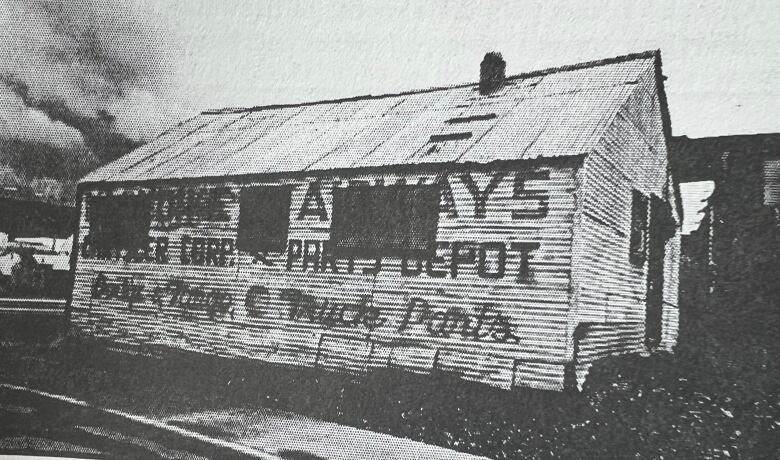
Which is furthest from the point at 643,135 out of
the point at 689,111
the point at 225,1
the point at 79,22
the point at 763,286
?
the point at 79,22

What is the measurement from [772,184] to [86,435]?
12.9 ft

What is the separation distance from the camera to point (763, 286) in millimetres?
2242

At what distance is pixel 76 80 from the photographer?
3.12 meters

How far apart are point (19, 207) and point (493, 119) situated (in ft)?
10.5

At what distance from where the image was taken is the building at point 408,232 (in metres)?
3.22

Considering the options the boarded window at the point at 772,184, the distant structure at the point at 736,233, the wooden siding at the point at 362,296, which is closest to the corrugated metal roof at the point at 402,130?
the wooden siding at the point at 362,296

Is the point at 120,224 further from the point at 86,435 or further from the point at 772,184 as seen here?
the point at 772,184

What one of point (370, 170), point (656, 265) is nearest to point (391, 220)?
point (370, 170)

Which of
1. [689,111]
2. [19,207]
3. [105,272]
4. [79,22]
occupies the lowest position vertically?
[105,272]

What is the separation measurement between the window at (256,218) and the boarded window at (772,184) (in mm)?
3012

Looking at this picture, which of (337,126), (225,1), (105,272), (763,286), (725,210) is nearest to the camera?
(763,286)

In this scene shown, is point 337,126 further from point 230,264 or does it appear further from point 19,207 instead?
point 19,207

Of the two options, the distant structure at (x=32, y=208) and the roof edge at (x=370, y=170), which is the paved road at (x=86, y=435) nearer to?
the distant structure at (x=32, y=208)

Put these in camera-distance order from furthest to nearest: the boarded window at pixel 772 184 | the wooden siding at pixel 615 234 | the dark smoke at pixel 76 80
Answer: the wooden siding at pixel 615 234
the dark smoke at pixel 76 80
the boarded window at pixel 772 184
